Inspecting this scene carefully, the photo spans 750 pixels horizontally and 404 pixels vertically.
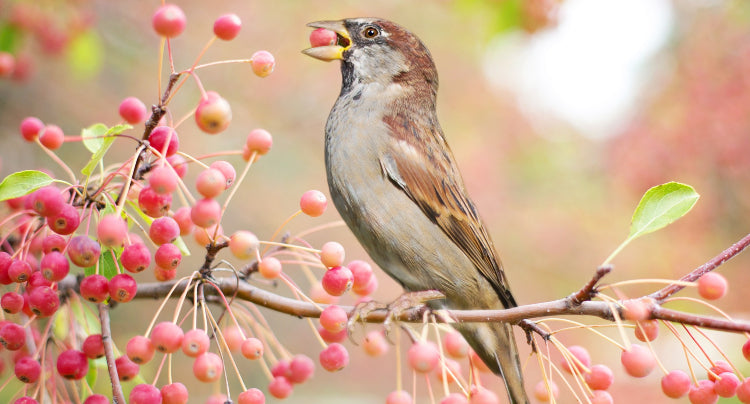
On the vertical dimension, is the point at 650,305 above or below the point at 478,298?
below

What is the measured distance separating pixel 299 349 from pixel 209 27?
254cm

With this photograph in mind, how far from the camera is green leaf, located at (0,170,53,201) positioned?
178cm

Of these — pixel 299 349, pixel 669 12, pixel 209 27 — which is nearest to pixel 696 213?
pixel 669 12

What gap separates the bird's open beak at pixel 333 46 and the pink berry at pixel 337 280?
1.23 m

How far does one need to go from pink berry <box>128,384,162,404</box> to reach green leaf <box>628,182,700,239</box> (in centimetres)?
125

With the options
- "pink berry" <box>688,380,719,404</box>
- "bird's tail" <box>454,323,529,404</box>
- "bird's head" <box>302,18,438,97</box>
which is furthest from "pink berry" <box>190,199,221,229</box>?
"bird's head" <box>302,18,438,97</box>

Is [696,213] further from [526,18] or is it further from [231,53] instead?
[231,53]

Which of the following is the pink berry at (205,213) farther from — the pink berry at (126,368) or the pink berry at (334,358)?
the pink berry at (334,358)

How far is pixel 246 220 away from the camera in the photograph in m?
5.19

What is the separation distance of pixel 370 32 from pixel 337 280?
163 centimetres

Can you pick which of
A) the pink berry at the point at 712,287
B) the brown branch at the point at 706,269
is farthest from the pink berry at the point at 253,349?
the pink berry at the point at 712,287

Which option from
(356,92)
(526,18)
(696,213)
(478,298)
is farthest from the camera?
(696,213)

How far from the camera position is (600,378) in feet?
6.38

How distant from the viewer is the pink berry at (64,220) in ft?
5.52
